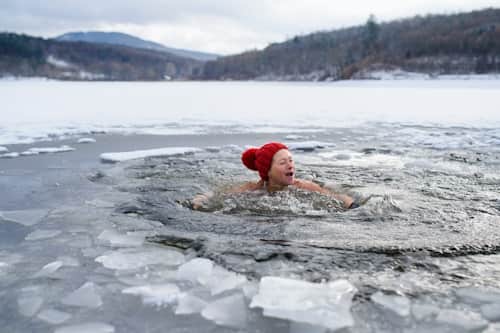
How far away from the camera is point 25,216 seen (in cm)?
337

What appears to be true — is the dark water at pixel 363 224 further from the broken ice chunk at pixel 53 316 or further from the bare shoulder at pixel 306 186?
the broken ice chunk at pixel 53 316

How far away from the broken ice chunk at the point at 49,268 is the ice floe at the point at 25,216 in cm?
90

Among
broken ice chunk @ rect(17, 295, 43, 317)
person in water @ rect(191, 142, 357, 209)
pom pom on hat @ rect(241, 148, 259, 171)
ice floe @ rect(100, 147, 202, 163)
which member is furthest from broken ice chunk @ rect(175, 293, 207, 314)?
ice floe @ rect(100, 147, 202, 163)

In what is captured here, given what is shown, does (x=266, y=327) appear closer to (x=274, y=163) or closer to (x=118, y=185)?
(x=274, y=163)

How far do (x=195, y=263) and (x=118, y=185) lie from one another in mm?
2352

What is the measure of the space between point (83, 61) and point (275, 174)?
378ft

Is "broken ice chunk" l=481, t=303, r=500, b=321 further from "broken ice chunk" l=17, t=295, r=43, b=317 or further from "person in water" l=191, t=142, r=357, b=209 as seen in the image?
"person in water" l=191, t=142, r=357, b=209

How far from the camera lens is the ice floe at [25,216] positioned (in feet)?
10.7

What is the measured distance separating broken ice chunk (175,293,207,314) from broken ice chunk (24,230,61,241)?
1.27 m

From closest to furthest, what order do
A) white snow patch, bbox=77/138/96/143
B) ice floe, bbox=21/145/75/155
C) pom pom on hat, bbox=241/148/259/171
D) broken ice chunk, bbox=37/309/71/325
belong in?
broken ice chunk, bbox=37/309/71/325, pom pom on hat, bbox=241/148/259/171, ice floe, bbox=21/145/75/155, white snow patch, bbox=77/138/96/143

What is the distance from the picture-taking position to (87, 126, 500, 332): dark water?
2098mm

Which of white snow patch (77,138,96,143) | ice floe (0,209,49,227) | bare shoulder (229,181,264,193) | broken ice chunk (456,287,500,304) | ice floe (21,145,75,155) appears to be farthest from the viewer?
white snow patch (77,138,96,143)

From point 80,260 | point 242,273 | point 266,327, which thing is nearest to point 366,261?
point 242,273

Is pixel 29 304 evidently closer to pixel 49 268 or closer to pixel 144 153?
pixel 49 268
